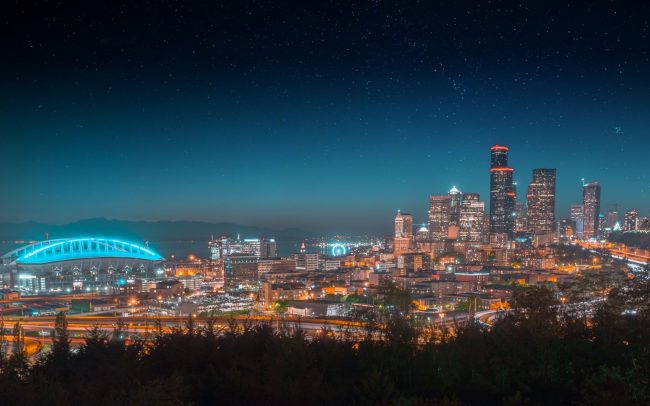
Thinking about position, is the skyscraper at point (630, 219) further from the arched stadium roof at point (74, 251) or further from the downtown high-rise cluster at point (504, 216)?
the arched stadium roof at point (74, 251)

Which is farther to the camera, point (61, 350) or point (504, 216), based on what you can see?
point (504, 216)

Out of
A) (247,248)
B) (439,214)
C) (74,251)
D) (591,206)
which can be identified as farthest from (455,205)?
(74,251)

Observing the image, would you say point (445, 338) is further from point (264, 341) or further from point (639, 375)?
point (639, 375)

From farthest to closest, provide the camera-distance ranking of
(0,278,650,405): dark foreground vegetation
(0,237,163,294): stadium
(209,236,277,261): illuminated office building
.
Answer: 1. (209,236,277,261): illuminated office building
2. (0,237,163,294): stadium
3. (0,278,650,405): dark foreground vegetation

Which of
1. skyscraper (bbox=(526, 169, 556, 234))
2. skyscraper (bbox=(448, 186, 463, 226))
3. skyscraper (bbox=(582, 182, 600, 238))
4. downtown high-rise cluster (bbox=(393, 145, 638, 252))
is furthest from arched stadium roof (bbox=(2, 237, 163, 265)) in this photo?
skyscraper (bbox=(582, 182, 600, 238))

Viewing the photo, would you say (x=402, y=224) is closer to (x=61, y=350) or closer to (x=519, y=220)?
(x=519, y=220)

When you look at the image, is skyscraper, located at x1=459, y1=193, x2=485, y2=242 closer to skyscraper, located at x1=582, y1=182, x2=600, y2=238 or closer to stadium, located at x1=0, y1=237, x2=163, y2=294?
skyscraper, located at x1=582, y1=182, x2=600, y2=238
